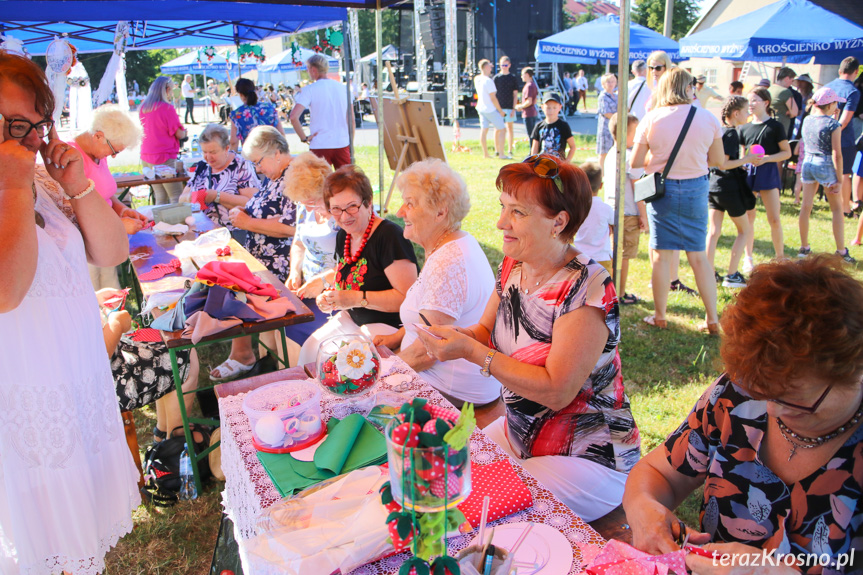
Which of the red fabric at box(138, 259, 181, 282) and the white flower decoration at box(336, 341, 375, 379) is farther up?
the white flower decoration at box(336, 341, 375, 379)

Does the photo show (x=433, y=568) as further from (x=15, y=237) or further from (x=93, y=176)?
(x=93, y=176)

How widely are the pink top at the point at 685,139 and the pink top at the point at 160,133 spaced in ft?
19.4

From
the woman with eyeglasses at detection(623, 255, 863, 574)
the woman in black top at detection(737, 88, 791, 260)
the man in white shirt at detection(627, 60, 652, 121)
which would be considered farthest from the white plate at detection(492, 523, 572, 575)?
the man in white shirt at detection(627, 60, 652, 121)

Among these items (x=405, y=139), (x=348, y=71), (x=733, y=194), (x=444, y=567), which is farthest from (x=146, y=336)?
(x=348, y=71)

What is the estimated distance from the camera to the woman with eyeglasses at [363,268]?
9.68 feet

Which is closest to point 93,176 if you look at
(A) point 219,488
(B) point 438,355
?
(A) point 219,488

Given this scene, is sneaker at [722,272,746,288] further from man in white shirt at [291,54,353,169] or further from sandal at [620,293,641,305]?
man in white shirt at [291,54,353,169]

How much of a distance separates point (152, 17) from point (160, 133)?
4.95ft

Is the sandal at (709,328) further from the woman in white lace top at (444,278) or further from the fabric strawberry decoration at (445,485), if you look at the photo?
the fabric strawberry decoration at (445,485)

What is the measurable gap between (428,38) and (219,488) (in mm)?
16127

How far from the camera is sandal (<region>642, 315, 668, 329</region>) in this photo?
4.51 meters

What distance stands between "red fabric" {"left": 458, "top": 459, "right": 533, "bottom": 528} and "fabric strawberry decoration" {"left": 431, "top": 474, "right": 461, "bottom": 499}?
46 cm

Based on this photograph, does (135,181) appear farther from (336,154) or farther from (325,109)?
(336,154)

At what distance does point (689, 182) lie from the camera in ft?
13.6
